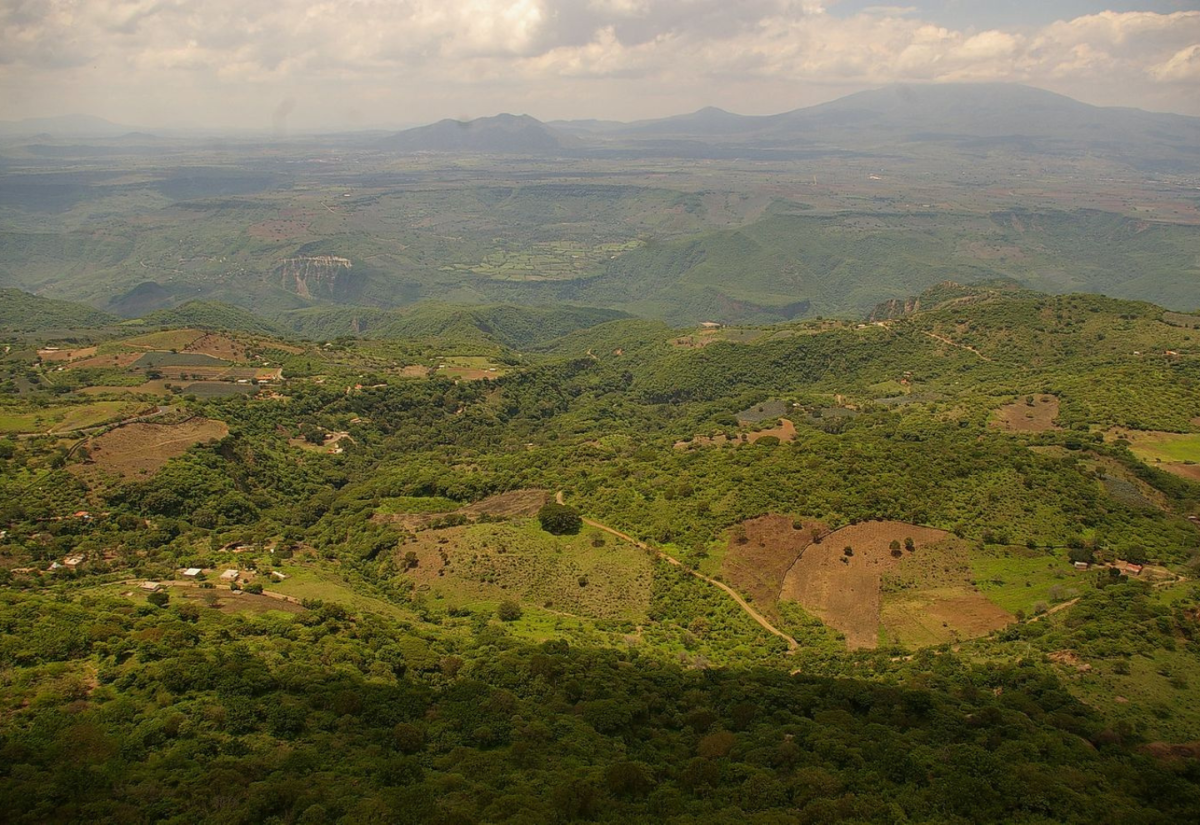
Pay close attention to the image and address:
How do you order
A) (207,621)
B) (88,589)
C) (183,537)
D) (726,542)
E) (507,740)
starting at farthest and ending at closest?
1. (183,537)
2. (726,542)
3. (88,589)
4. (207,621)
5. (507,740)

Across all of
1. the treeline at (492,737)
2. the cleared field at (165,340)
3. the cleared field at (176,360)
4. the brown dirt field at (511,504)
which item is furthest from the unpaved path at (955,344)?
the cleared field at (165,340)

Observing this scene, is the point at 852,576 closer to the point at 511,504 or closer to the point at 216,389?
the point at 511,504

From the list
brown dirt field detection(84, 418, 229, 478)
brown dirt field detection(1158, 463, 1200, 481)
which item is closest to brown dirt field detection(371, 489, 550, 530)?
brown dirt field detection(84, 418, 229, 478)

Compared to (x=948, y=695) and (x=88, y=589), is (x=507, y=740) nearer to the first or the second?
(x=948, y=695)

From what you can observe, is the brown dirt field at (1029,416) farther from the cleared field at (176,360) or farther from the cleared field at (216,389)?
the cleared field at (176,360)

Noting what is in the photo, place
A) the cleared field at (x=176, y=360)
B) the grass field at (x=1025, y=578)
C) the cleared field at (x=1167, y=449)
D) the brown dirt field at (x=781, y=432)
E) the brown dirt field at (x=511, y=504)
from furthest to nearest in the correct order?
the cleared field at (x=176, y=360)
the brown dirt field at (x=781, y=432)
the brown dirt field at (x=511, y=504)
the cleared field at (x=1167, y=449)
the grass field at (x=1025, y=578)

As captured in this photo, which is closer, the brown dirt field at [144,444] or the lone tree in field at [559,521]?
the lone tree in field at [559,521]

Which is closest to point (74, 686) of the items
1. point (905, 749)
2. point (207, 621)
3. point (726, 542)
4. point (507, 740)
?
point (207, 621)
